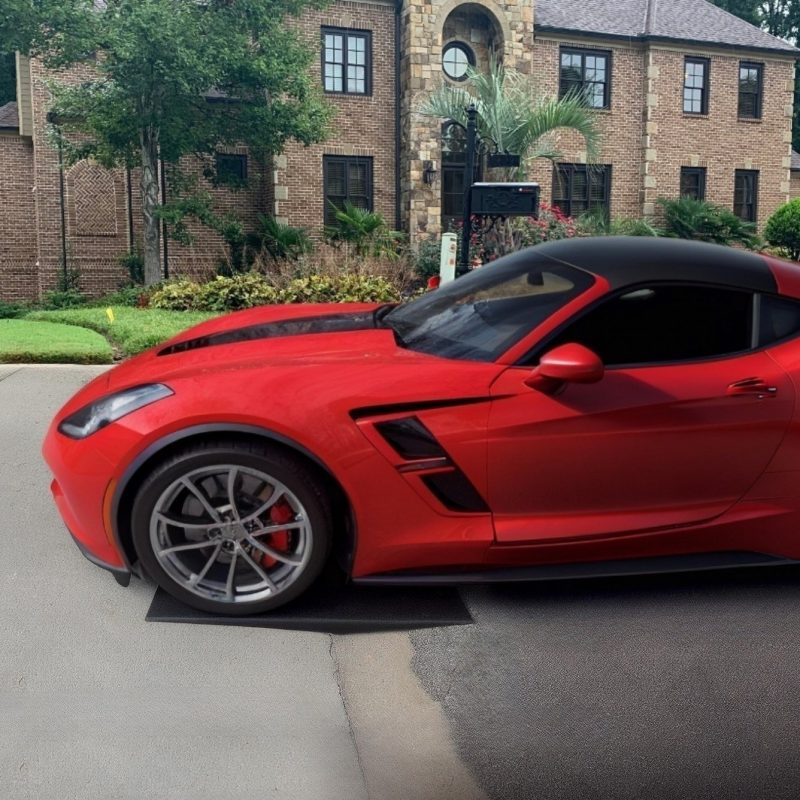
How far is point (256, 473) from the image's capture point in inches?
126

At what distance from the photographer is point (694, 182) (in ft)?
86.8

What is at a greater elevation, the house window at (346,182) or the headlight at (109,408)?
the house window at (346,182)

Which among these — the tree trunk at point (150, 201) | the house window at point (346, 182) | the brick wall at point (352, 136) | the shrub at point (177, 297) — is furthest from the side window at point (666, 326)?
the house window at point (346, 182)

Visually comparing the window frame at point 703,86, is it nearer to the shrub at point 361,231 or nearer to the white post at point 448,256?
the shrub at point 361,231

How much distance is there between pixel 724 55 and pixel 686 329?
86.3 feet

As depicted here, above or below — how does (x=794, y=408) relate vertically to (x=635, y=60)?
below

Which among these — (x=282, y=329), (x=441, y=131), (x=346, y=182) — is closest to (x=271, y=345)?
(x=282, y=329)

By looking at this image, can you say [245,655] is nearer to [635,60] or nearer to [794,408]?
[794,408]

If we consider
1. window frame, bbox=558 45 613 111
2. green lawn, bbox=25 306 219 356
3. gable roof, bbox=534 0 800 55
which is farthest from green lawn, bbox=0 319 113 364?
gable roof, bbox=534 0 800 55

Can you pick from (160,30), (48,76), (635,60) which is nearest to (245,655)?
(160,30)

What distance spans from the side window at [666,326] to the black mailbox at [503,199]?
6.84 meters

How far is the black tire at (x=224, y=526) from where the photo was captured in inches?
125

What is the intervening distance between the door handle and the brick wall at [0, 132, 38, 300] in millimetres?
22588

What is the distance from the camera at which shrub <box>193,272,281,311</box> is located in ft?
51.1
